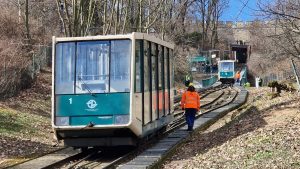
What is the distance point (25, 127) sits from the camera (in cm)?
2009

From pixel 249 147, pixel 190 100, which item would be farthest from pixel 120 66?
pixel 190 100

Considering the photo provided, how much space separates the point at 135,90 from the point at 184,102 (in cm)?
516

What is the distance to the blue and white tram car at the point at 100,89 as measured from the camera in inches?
543

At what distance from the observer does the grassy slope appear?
15631 mm

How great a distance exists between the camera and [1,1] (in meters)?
45.1

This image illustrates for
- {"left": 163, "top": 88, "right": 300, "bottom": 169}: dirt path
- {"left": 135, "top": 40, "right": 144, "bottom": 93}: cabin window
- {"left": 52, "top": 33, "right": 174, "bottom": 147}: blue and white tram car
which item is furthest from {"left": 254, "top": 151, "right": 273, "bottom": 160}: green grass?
{"left": 135, "top": 40, "right": 144, "bottom": 93}: cabin window

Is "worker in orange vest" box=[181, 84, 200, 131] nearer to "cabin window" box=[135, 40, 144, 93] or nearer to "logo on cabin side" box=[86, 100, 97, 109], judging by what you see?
"cabin window" box=[135, 40, 144, 93]

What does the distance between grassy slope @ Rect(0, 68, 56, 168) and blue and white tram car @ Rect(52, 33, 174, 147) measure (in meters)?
1.72

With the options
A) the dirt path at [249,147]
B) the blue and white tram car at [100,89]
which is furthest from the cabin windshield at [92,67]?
the dirt path at [249,147]

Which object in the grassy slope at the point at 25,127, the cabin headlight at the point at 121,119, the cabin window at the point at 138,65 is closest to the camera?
the cabin headlight at the point at 121,119

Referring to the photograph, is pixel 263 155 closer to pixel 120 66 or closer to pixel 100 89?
pixel 120 66

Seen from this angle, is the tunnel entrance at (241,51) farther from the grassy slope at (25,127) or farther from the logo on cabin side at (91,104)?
the logo on cabin side at (91,104)

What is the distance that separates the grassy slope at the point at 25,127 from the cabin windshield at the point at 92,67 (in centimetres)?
237

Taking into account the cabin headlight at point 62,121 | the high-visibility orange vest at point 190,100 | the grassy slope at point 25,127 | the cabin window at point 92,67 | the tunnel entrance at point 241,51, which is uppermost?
the tunnel entrance at point 241,51
